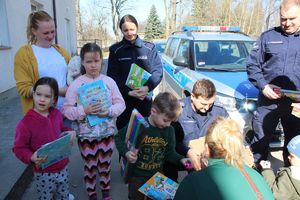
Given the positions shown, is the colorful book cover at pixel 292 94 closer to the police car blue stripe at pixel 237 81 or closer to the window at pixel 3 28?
the police car blue stripe at pixel 237 81

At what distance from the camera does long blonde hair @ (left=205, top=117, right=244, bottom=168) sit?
165 cm

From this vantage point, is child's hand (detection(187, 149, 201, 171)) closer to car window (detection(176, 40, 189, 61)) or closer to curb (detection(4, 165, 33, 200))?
curb (detection(4, 165, 33, 200))

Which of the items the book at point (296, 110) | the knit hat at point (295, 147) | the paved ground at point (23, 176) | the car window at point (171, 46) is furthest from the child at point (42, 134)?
the car window at point (171, 46)

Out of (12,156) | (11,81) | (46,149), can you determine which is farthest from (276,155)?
(11,81)

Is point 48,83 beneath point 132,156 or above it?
above

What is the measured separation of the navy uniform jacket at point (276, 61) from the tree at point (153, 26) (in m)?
43.1

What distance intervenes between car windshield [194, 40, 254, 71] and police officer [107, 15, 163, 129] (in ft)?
5.76

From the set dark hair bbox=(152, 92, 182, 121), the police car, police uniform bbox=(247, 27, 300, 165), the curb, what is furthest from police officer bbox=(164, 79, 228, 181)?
the curb

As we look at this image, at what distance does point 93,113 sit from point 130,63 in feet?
3.28

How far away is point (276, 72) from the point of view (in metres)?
3.26

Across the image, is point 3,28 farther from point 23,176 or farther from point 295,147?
point 295,147

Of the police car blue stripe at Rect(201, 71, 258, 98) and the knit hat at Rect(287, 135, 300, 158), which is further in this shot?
the police car blue stripe at Rect(201, 71, 258, 98)

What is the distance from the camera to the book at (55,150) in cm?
225

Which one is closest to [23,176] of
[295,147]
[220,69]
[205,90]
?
[205,90]
